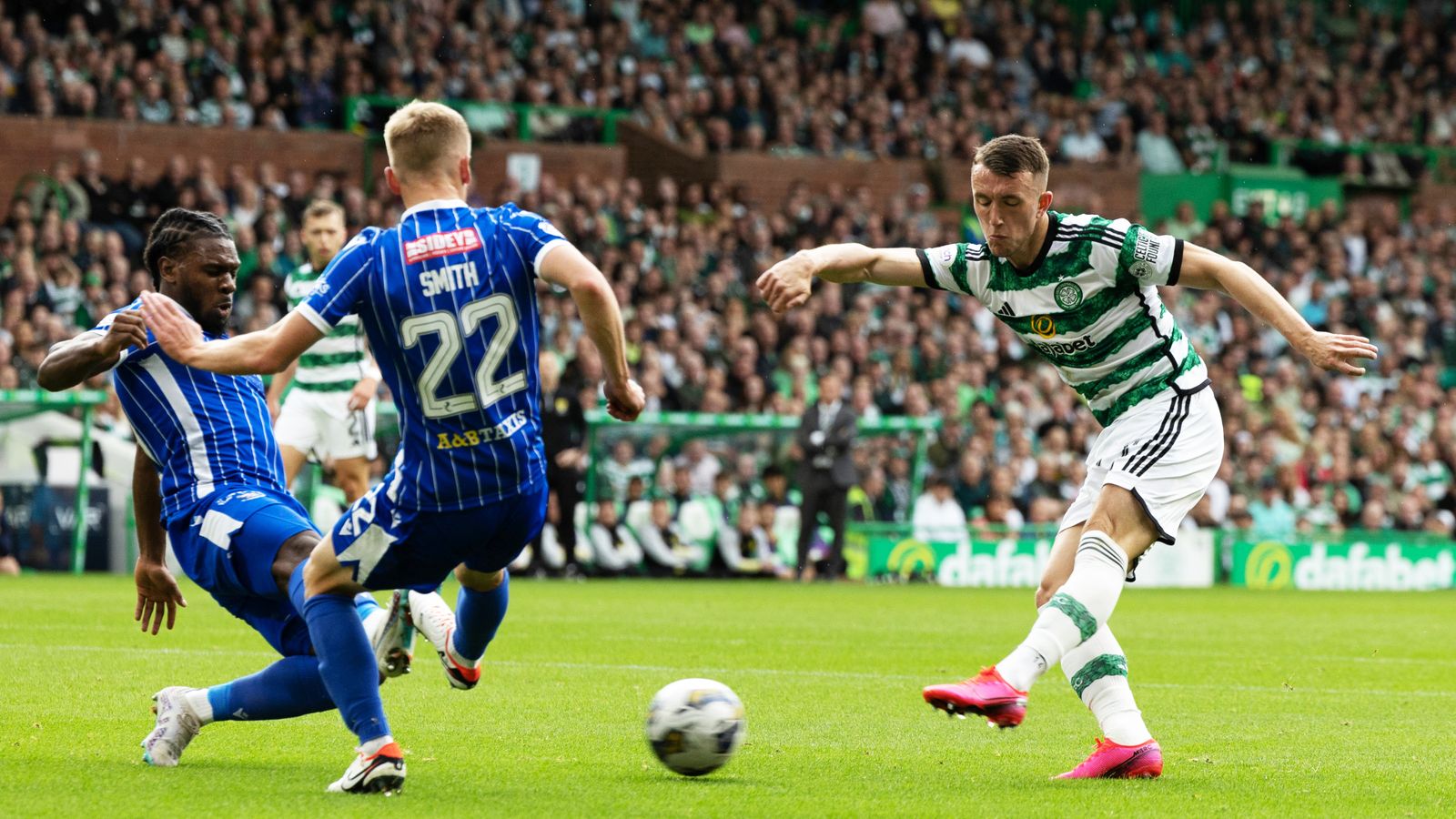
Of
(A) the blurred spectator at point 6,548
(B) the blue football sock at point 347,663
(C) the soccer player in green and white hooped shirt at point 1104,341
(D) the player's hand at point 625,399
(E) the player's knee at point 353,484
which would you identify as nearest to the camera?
(D) the player's hand at point 625,399

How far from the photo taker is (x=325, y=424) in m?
12.8

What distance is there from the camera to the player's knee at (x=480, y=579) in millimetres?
5949

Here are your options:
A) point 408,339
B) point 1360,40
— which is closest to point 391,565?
point 408,339

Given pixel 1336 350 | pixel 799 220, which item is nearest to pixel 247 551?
pixel 1336 350

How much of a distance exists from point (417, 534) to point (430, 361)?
19.0 inches

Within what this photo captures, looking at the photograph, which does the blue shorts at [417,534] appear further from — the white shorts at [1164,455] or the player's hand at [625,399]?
the white shorts at [1164,455]

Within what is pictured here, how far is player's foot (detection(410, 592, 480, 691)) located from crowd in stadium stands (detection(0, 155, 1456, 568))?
39.4ft

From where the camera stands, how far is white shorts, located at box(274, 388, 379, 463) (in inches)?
500

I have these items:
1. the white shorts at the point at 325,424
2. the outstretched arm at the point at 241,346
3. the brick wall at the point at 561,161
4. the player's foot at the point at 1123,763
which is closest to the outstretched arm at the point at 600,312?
the outstretched arm at the point at 241,346

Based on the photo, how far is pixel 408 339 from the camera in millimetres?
5305

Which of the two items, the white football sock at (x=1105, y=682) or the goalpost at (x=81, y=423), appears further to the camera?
the goalpost at (x=81, y=423)

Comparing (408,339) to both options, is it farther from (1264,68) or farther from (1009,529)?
(1264,68)

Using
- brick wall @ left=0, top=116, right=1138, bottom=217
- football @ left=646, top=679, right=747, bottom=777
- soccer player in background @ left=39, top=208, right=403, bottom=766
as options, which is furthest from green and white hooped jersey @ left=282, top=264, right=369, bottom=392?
brick wall @ left=0, top=116, right=1138, bottom=217

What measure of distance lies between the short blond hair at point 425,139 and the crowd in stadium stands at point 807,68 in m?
17.6
